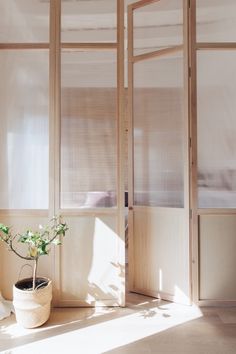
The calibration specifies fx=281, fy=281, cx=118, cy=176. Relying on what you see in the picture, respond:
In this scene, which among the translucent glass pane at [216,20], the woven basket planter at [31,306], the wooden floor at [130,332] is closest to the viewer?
the wooden floor at [130,332]

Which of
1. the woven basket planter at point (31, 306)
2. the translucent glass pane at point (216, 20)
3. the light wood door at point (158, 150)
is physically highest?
the translucent glass pane at point (216, 20)

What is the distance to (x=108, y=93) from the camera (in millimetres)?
2545

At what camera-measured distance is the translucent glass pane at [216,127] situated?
2535 mm

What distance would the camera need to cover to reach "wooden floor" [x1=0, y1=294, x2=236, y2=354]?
1.93 meters

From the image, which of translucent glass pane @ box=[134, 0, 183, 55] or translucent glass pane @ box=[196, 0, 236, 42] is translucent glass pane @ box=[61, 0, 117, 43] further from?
translucent glass pane @ box=[196, 0, 236, 42]

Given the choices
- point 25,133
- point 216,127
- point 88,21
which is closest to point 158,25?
point 88,21

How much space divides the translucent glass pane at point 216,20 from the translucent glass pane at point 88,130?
2.79ft

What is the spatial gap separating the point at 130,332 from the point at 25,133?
6.12 ft

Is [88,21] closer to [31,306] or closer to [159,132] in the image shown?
[159,132]

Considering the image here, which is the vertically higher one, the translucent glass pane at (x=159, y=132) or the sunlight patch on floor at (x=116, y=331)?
the translucent glass pane at (x=159, y=132)

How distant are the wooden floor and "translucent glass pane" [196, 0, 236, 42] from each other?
242 centimetres

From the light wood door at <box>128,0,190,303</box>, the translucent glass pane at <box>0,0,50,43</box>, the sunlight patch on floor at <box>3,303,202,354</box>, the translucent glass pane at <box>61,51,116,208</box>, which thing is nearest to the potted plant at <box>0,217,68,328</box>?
the sunlight patch on floor at <box>3,303,202,354</box>

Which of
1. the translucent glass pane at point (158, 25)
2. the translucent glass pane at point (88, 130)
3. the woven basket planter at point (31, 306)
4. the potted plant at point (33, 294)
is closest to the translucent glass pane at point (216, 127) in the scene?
the translucent glass pane at point (158, 25)

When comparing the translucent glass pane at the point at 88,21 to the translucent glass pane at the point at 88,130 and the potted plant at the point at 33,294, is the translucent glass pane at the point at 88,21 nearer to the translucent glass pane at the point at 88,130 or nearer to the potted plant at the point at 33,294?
the translucent glass pane at the point at 88,130
